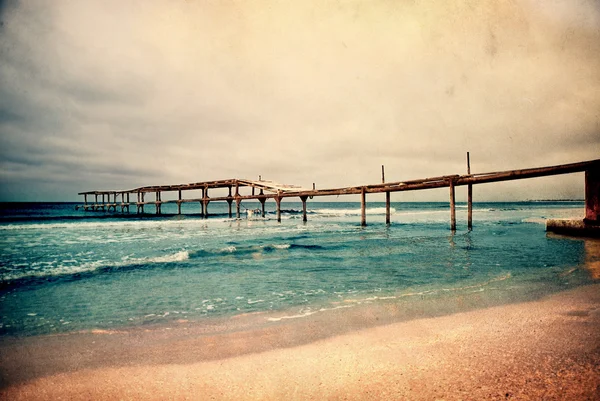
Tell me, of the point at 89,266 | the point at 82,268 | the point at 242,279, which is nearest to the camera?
the point at 242,279

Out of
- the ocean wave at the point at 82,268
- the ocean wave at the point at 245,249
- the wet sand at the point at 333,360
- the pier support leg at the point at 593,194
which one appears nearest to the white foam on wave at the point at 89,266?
the ocean wave at the point at 82,268

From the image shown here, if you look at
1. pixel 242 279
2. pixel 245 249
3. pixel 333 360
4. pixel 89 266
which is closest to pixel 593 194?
pixel 245 249

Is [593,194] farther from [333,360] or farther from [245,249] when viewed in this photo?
[333,360]

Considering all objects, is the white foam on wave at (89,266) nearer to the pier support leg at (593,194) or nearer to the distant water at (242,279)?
the distant water at (242,279)

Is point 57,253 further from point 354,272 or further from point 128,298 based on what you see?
point 354,272

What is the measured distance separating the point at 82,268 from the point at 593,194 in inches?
780

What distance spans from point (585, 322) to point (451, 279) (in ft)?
11.2

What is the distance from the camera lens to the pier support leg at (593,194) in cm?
1330

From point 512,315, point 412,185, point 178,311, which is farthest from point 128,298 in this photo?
point 412,185

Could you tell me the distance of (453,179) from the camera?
18797 millimetres

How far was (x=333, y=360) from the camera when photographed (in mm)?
3246

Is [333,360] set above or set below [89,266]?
above

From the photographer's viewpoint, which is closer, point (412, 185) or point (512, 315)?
point (512, 315)

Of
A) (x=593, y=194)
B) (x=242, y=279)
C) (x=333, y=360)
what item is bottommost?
(x=242, y=279)
